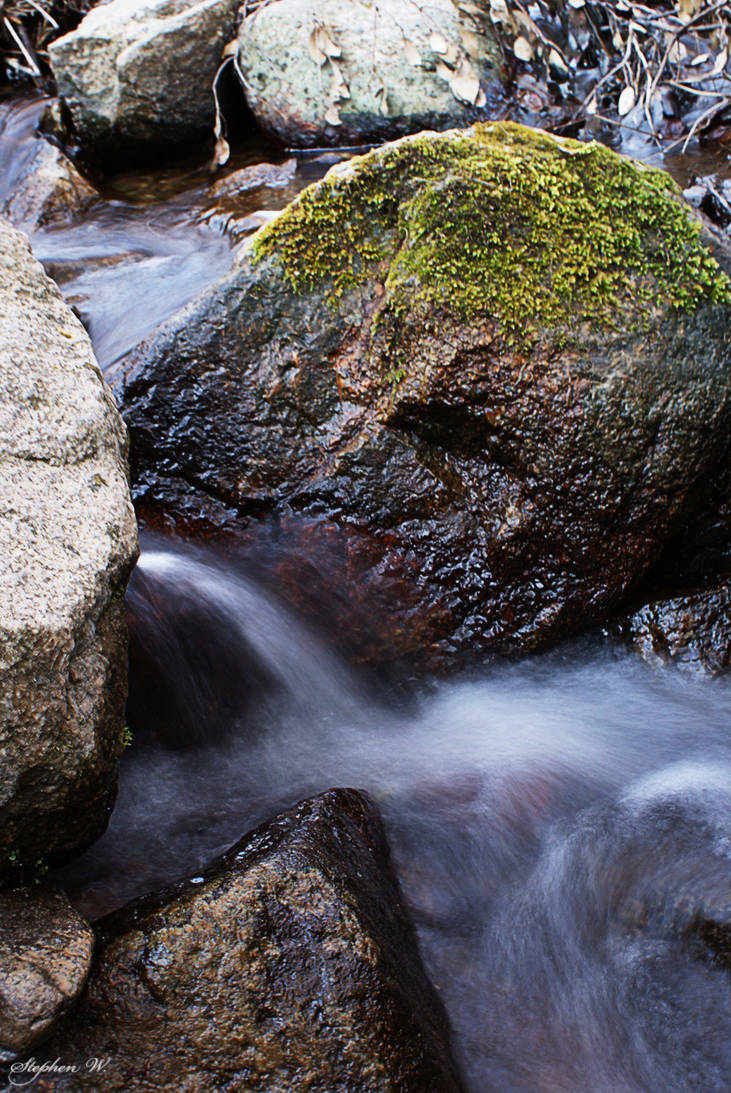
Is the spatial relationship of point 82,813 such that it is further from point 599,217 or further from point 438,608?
point 599,217

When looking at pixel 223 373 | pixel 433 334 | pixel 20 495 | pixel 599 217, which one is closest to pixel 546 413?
pixel 433 334

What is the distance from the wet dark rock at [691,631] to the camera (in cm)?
336

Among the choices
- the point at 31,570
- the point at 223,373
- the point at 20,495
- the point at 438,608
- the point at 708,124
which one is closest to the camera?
the point at 31,570

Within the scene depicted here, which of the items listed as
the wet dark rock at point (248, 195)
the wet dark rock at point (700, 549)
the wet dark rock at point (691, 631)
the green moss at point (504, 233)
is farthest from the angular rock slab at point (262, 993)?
the wet dark rock at point (248, 195)

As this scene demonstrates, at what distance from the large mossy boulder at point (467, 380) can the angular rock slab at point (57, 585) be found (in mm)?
1130

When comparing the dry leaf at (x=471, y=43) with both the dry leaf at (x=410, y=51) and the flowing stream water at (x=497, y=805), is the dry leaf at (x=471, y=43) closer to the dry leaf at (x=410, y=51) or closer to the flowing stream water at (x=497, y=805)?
the dry leaf at (x=410, y=51)

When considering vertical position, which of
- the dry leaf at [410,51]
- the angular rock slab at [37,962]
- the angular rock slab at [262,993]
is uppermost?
the dry leaf at [410,51]

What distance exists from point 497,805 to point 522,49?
24.1ft

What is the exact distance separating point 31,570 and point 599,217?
259 centimetres

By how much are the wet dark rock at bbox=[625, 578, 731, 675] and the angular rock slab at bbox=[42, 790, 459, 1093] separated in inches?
66.9

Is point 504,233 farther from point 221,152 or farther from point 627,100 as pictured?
point 221,152

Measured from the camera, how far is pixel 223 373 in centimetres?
364

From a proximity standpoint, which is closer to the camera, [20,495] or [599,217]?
[20,495]
